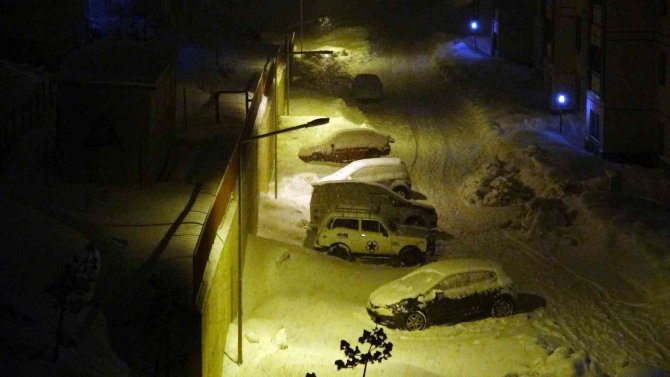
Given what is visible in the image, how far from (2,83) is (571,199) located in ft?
66.3

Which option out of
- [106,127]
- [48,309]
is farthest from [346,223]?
[48,309]

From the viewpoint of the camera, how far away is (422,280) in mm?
25531

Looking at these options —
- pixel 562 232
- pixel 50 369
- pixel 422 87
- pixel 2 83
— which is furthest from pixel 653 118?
pixel 50 369

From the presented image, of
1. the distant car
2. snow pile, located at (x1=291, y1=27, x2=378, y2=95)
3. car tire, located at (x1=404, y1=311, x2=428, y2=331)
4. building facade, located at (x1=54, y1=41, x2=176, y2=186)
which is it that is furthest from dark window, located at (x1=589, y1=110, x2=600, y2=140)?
building facade, located at (x1=54, y1=41, x2=176, y2=186)

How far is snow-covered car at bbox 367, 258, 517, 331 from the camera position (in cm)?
2489

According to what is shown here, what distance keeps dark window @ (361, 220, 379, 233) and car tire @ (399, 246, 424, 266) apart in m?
1.02

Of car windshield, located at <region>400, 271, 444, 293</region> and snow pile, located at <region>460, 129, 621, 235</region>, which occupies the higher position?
snow pile, located at <region>460, 129, 621, 235</region>

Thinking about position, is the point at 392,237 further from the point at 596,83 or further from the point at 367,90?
the point at 367,90

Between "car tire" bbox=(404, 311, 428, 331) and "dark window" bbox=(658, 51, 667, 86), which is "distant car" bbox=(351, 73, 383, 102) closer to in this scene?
"dark window" bbox=(658, 51, 667, 86)

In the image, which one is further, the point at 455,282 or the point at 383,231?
the point at 383,231

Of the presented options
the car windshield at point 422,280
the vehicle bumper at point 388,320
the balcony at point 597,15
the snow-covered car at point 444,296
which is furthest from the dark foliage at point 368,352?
the balcony at point 597,15

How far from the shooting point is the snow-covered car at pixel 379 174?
35250 mm

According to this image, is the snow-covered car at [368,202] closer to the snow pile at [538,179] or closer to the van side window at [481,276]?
the snow pile at [538,179]

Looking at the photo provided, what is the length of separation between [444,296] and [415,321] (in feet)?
3.16
